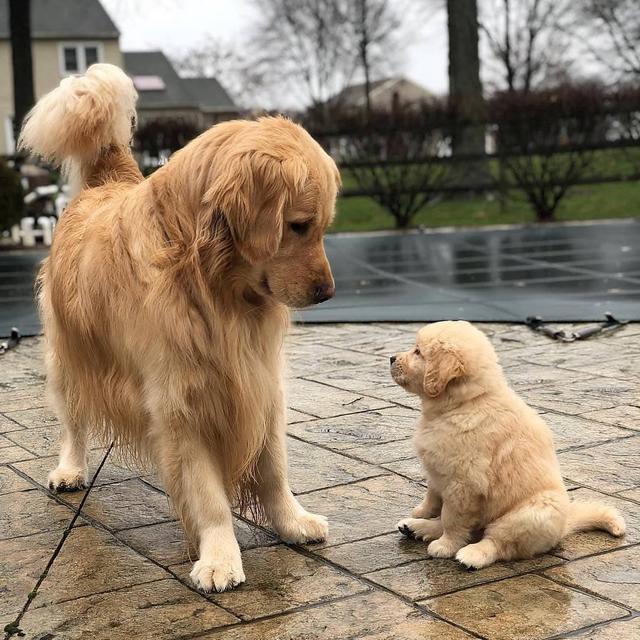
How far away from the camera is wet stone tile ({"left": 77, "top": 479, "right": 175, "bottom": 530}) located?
15.3 feet

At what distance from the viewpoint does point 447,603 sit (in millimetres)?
3578

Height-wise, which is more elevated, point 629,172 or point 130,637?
point 629,172

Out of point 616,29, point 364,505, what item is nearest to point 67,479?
point 364,505

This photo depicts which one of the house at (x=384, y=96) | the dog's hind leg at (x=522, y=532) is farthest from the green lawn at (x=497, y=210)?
the dog's hind leg at (x=522, y=532)

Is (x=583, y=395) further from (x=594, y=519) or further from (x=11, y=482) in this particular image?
(x=11, y=482)

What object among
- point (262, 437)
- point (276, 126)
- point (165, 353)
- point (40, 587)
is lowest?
point (40, 587)

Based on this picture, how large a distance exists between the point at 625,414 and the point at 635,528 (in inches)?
72.0

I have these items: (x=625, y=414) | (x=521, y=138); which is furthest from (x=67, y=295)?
(x=521, y=138)

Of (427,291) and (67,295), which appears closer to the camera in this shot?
(67,295)

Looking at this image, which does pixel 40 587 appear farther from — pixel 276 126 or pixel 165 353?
pixel 276 126

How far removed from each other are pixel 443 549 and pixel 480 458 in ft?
1.31

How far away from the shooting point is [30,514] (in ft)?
15.7

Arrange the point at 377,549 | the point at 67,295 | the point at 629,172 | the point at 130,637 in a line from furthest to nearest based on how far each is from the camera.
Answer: the point at 629,172 < the point at 67,295 < the point at 377,549 < the point at 130,637

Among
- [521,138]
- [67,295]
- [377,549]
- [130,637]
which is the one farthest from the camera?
[521,138]
